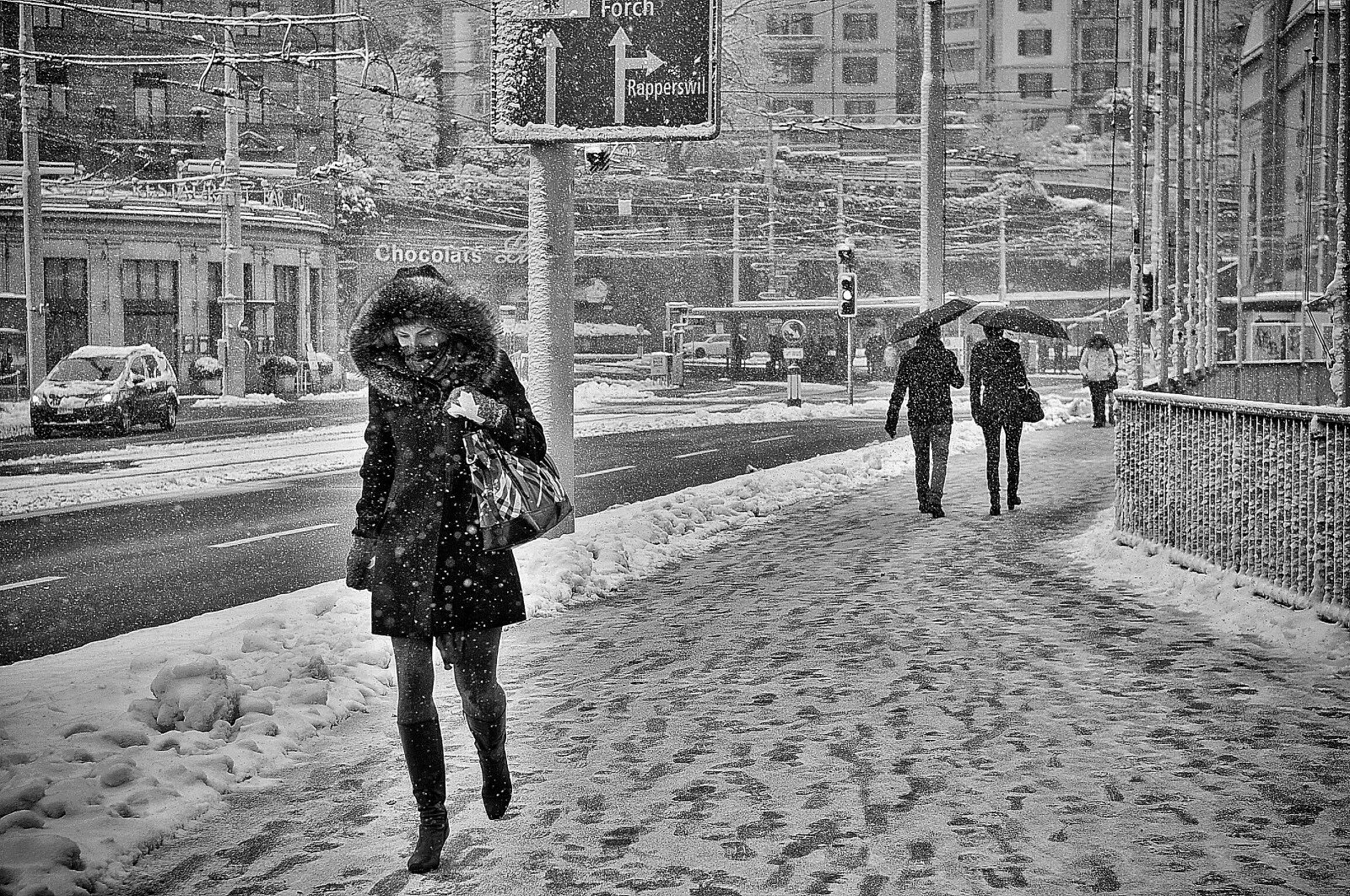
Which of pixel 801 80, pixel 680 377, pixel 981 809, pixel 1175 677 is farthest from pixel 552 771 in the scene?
pixel 801 80

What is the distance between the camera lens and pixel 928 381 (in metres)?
14.1

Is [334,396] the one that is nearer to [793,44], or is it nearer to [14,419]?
[14,419]

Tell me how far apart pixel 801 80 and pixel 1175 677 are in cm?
4685

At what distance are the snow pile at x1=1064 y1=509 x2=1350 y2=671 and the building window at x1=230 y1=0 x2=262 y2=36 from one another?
7.47 meters

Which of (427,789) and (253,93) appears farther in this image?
(253,93)

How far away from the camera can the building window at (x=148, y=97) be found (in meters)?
9.77

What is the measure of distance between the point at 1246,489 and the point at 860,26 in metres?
50.5

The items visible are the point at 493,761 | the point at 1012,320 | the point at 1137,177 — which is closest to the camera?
the point at 493,761

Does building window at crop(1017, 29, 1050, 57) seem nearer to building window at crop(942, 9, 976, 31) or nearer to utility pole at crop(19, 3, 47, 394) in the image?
building window at crop(942, 9, 976, 31)

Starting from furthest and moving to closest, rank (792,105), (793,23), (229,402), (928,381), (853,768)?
(793,23), (792,105), (928,381), (229,402), (853,768)

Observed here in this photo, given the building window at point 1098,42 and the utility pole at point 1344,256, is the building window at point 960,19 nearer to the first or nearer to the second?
the building window at point 1098,42

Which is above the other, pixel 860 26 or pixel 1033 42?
pixel 1033 42

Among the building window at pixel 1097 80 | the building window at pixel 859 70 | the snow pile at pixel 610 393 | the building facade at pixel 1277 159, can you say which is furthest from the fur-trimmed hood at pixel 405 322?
the building window at pixel 1097 80

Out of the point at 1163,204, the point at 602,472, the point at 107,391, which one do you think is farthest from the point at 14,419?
the point at 1163,204
